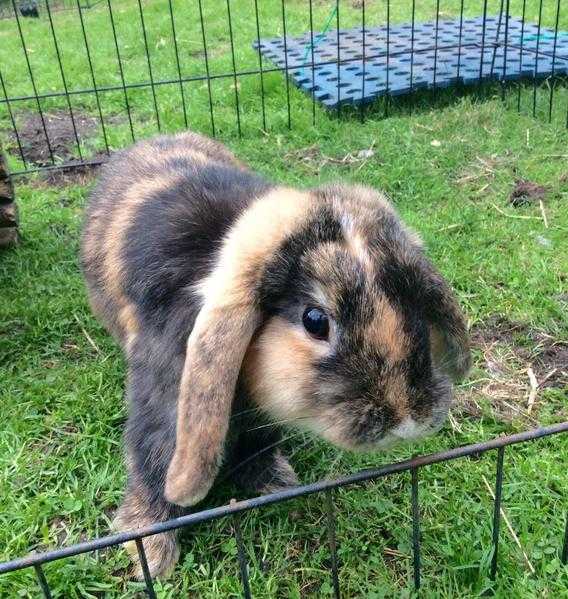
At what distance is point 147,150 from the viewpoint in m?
3.21

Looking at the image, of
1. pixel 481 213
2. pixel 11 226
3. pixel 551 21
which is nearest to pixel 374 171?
pixel 481 213

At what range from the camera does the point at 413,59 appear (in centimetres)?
640

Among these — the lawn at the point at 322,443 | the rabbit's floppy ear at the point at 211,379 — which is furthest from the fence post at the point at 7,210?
the rabbit's floppy ear at the point at 211,379

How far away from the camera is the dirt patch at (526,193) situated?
13.6ft

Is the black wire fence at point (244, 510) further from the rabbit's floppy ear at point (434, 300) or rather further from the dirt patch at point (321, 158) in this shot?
the dirt patch at point (321, 158)

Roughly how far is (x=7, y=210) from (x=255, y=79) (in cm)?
316

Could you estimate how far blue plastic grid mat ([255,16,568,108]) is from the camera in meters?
5.71

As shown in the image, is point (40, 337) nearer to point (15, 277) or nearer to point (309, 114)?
point (15, 277)

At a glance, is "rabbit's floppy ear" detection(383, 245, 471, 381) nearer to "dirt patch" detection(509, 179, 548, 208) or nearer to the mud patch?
"dirt patch" detection(509, 179, 548, 208)

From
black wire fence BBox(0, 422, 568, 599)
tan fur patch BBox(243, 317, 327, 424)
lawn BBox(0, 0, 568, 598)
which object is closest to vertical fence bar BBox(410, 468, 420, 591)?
black wire fence BBox(0, 422, 568, 599)

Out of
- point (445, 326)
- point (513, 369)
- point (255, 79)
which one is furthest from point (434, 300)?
point (255, 79)

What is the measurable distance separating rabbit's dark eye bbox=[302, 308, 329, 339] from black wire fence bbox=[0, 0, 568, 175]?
3769 mm

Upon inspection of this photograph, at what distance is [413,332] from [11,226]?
296cm

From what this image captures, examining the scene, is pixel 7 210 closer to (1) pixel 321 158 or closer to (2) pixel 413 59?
(1) pixel 321 158
